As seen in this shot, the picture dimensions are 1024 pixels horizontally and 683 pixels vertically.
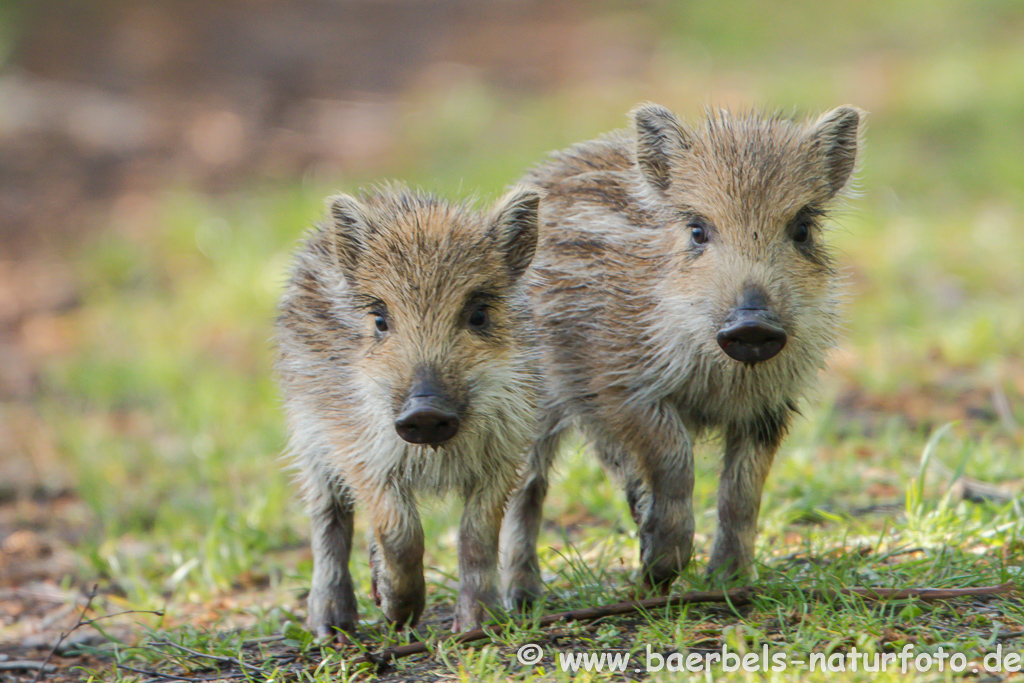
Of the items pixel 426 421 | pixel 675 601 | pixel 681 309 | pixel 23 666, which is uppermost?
pixel 681 309

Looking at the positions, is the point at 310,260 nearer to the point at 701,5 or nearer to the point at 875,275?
the point at 875,275

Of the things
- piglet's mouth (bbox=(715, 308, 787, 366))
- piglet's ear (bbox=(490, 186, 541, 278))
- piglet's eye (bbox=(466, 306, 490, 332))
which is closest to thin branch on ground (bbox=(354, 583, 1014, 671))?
piglet's mouth (bbox=(715, 308, 787, 366))

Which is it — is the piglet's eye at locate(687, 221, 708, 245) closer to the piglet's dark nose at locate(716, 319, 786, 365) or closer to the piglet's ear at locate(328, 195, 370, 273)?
the piglet's dark nose at locate(716, 319, 786, 365)

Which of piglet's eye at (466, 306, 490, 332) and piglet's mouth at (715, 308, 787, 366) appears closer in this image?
piglet's mouth at (715, 308, 787, 366)

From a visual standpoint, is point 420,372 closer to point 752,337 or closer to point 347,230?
point 347,230

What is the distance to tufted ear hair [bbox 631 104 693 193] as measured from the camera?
4848 mm

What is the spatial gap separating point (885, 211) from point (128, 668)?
809 cm

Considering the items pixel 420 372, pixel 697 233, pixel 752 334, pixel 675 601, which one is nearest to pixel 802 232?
pixel 697 233

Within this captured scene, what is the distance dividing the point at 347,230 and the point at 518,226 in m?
0.67

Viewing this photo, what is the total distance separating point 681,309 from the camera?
4629 millimetres

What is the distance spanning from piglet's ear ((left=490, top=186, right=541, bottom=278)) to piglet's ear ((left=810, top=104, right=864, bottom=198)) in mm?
1232

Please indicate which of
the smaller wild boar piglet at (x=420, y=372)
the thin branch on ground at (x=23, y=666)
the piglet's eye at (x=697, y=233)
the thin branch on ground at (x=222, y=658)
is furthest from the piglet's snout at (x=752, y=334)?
the thin branch on ground at (x=23, y=666)

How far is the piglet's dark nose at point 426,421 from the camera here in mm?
3939

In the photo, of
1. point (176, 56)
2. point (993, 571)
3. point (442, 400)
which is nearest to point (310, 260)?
point (442, 400)
